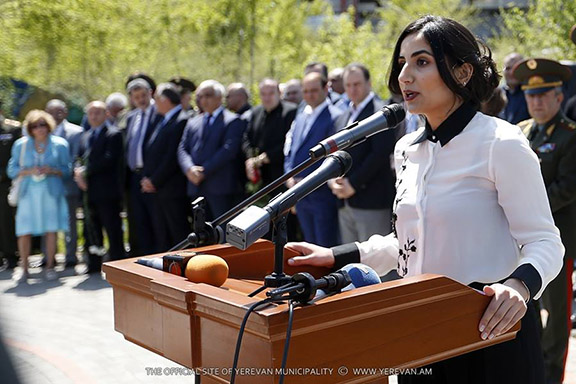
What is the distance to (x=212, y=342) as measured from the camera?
2078mm

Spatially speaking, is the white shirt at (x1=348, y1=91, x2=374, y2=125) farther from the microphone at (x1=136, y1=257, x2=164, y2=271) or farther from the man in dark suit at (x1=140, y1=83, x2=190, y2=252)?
the microphone at (x1=136, y1=257, x2=164, y2=271)

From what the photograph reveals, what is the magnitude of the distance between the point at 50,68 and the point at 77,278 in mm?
12772

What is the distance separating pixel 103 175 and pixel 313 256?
7.32 meters

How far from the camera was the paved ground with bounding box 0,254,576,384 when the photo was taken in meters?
5.45

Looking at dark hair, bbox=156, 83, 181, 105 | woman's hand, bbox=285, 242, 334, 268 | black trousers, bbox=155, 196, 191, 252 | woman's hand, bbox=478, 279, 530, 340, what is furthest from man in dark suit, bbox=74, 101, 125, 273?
woman's hand, bbox=478, 279, 530, 340

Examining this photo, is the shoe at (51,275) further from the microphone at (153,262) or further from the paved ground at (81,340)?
the microphone at (153,262)

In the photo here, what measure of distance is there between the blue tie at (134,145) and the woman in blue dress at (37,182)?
0.88 meters

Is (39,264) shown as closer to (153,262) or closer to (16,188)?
(16,188)

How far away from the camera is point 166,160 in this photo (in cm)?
897

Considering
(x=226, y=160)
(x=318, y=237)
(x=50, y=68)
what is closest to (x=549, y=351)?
(x=318, y=237)

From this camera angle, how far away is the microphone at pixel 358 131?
235 centimetres

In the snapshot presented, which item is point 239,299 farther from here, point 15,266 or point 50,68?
point 50,68

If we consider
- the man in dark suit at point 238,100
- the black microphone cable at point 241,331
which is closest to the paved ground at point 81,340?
the black microphone cable at point 241,331

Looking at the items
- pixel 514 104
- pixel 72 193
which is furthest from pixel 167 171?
pixel 514 104
